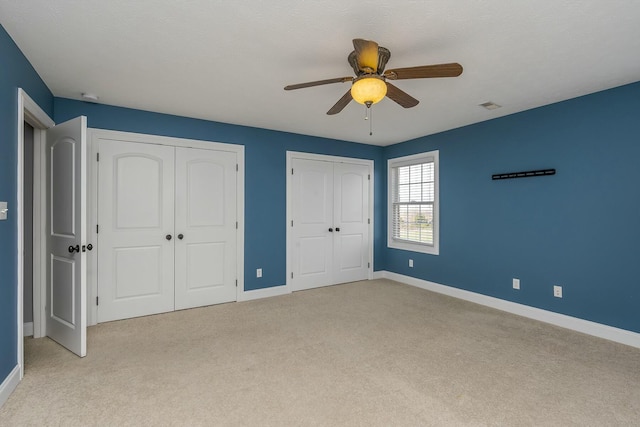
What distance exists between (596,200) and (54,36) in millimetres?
4817

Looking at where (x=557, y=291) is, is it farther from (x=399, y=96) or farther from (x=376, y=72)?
(x=376, y=72)

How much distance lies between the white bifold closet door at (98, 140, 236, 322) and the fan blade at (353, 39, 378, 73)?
2711 millimetres

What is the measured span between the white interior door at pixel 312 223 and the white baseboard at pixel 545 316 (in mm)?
1564

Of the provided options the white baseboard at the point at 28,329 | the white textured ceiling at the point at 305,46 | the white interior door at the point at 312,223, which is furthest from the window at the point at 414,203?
the white baseboard at the point at 28,329

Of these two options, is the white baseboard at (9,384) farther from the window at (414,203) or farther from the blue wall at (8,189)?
the window at (414,203)

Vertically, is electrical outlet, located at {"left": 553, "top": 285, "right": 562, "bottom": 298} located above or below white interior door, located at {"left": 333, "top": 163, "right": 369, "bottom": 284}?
below

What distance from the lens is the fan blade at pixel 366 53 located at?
1.79 m

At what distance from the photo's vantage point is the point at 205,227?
412 centimetres

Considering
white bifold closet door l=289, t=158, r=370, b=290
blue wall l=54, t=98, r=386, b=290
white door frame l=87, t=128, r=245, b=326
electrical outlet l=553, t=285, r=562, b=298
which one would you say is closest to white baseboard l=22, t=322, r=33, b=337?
white door frame l=87, t=128, r=245, b=326

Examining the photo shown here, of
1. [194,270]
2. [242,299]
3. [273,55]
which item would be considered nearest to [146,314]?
[194,270]

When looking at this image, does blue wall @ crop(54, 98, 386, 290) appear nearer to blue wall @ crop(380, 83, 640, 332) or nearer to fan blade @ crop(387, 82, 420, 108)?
blue wall @ crop(380, 83, 640, 332)

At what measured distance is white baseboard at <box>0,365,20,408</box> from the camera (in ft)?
6.65

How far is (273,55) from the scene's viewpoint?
242 cm

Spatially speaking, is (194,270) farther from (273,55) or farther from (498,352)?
(498,352)
